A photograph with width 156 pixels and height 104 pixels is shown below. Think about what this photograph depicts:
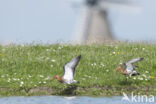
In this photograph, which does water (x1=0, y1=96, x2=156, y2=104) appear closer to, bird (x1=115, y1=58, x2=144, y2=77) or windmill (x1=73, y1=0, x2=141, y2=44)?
bird (x1=115, y1=58, x2=144, y2=77)

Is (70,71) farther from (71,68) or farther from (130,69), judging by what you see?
(130,69)

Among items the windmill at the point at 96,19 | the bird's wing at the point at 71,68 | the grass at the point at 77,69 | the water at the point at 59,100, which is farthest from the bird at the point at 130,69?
the windmill at the point at 96,19

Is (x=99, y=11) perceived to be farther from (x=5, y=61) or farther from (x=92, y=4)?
(x=5, y=61)

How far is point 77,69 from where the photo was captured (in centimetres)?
1859

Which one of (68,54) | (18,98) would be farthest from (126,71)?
(68,54)

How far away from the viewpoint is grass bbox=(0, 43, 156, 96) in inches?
650

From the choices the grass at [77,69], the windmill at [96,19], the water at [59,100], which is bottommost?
the water at [59,100]

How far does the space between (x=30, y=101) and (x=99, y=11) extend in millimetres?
37296

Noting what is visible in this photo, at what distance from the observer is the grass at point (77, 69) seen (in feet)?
54.1

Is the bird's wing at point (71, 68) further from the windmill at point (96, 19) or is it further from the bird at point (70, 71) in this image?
the windmill at point (96, 19)

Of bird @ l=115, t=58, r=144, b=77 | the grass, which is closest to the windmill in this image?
the grass

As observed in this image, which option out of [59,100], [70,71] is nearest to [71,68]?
[70,71]

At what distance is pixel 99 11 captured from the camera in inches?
2042

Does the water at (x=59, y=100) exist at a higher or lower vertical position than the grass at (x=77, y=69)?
lower
